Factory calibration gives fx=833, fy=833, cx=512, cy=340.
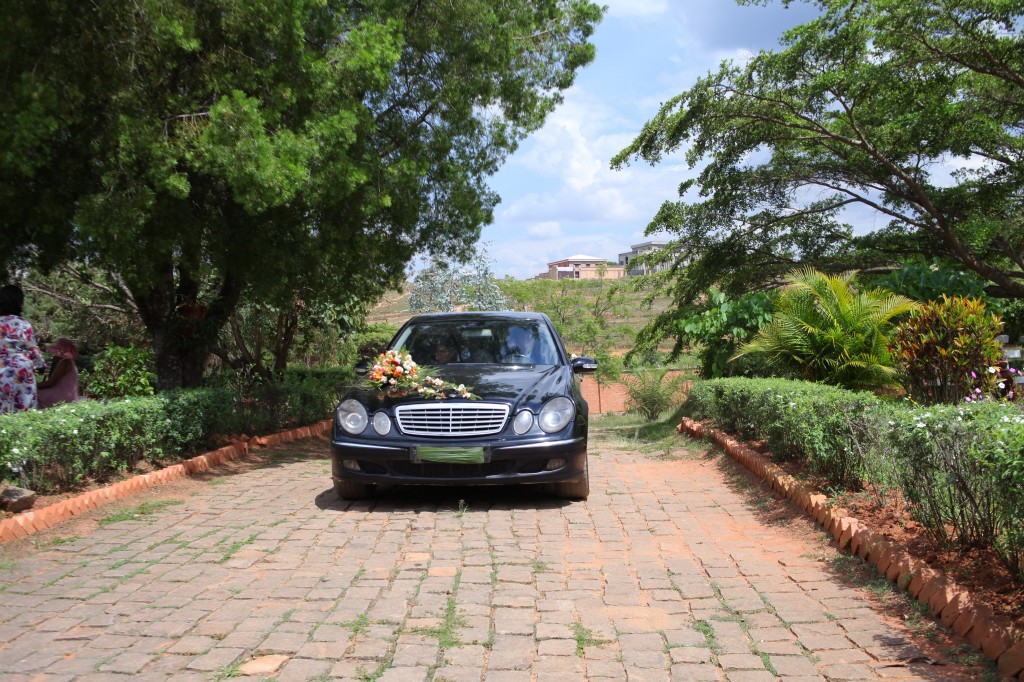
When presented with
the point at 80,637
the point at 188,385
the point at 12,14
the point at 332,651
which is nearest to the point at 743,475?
the point at 332,651

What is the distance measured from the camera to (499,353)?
7828 mm

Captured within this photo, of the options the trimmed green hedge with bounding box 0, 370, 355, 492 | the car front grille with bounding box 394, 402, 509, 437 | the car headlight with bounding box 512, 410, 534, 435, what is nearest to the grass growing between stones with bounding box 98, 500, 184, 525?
the trimmed green hedge with bounding box 0, 370, 355, 492

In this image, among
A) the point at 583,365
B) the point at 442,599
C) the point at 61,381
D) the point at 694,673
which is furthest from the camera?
the point at 61,381

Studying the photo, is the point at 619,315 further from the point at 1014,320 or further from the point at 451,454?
the point at 451,454

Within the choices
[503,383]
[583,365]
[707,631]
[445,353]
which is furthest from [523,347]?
[707,631]

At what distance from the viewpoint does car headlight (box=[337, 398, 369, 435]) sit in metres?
6.59

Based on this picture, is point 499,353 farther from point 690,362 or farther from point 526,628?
point 690,362

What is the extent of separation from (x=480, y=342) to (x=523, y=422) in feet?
5.56

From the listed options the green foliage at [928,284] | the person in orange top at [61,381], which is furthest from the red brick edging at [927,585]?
the person in orange top at [61,381]

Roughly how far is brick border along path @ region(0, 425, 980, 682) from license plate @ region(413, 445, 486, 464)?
0.43 metres

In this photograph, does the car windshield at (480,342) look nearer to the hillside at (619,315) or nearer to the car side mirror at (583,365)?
the car side mirror at (583,365)

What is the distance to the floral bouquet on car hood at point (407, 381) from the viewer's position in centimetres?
Result: 662

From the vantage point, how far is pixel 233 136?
7852 millimetres

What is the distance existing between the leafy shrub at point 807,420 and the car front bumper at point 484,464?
1.77 meters
